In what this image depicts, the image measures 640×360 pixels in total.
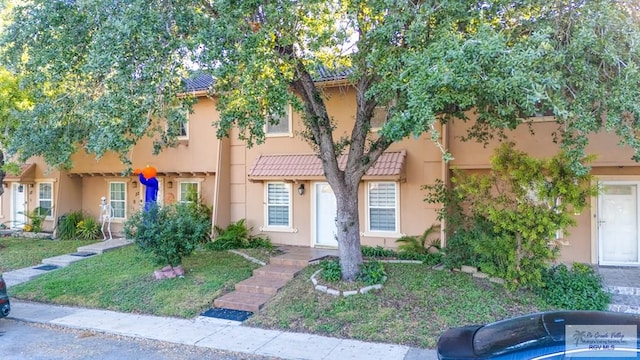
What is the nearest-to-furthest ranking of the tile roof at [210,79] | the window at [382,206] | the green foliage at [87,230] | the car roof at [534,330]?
the car roof at [534,330] → the tile roof at [210,79] → the window at [382,206] → the green foliage at [87,230]

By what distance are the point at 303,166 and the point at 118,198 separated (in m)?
9.21

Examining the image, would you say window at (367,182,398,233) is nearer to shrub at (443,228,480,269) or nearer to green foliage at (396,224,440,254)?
green foliage at (396,224,440,254)

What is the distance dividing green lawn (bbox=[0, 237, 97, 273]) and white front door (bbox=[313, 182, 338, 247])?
344 inches

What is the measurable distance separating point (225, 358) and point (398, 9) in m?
6.50

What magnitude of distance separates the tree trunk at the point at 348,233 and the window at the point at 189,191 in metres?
7.83

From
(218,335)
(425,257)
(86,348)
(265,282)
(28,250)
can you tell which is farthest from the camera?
(28,250)

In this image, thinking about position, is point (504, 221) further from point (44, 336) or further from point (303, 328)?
point (44, 336)

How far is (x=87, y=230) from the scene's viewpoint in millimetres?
17172

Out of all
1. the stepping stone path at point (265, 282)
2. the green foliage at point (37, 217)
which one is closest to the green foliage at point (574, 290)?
the stepping stone path at point (265, 282)

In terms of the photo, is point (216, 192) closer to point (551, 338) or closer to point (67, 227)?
point (67, 227)

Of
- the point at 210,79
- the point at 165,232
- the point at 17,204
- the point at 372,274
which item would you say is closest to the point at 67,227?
→ the point at 17,204

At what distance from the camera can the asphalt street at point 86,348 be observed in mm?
6953

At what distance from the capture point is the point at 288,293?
370 inches

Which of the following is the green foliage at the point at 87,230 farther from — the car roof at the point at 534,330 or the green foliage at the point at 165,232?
the car roof at the point at 534,330
